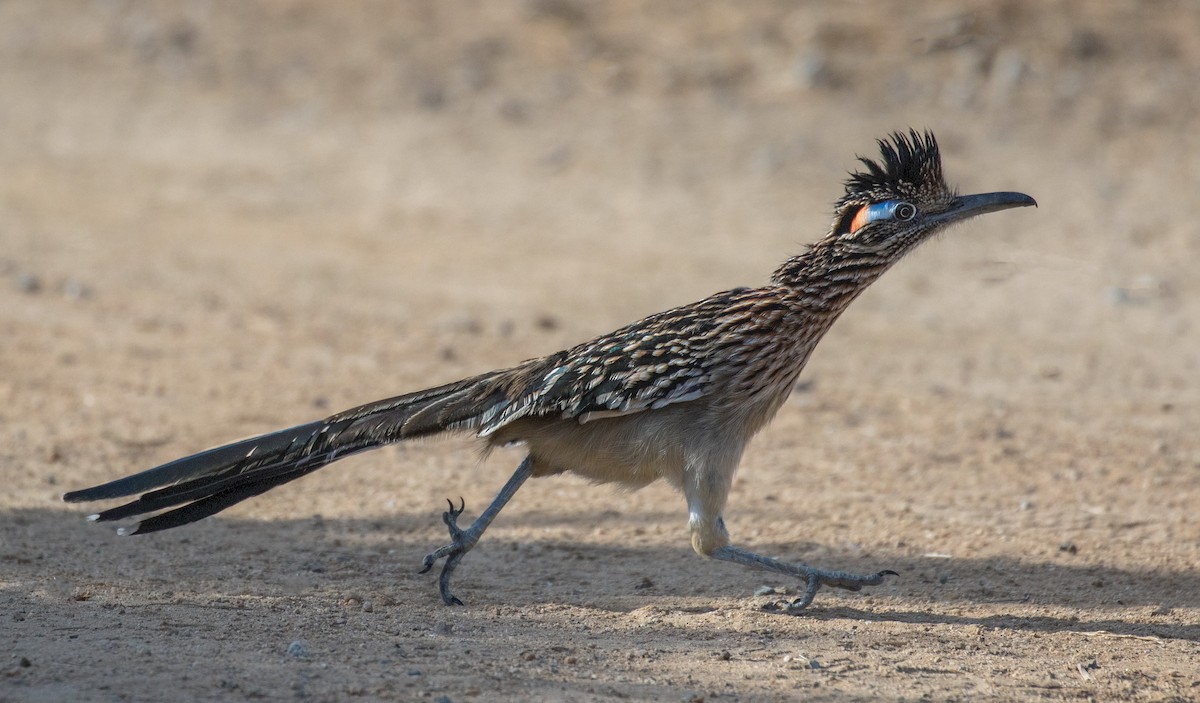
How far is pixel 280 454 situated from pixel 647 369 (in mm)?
1581

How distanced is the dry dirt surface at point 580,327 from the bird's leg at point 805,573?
0.15m

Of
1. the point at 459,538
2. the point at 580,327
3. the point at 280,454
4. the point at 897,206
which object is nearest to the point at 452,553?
the point at 459,538

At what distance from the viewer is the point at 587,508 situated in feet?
24.2

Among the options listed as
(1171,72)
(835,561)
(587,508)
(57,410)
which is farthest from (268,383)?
(1171,72)

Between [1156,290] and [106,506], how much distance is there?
26.0ft

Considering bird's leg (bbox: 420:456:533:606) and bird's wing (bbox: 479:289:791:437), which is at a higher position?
bird's wing (bbox: 479:289:791:437)

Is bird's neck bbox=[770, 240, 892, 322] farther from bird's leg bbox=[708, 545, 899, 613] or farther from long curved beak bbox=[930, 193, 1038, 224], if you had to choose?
bird's leg bbox=[708, 545, 899, 613]

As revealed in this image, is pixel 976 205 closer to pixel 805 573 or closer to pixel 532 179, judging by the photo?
pixel 805 573

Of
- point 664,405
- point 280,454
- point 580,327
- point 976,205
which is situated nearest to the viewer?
point 664,405

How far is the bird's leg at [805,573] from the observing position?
229 inches

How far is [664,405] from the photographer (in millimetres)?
5719

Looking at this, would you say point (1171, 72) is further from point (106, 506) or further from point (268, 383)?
point (106, 506)

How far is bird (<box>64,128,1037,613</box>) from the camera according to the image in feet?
18.8

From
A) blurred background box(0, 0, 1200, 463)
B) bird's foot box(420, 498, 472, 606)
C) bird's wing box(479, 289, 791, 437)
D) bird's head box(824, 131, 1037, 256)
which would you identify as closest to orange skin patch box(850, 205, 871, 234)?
bird's head box(824, 131, 1037, 256)
